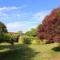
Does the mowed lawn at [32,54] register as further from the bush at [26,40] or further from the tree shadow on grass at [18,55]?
the bush at [26,40]

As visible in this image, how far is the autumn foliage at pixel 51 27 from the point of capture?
20.5 meters

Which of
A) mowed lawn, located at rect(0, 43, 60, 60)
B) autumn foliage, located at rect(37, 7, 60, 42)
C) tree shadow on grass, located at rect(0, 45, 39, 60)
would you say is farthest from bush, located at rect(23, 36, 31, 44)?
tree shadow on grass, located at rect(0, 45, 39, 60)

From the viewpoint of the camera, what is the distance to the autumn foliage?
806 inches

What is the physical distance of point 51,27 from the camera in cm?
2086

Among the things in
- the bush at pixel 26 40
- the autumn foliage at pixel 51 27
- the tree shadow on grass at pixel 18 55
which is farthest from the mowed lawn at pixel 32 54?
the bush at pixel 26 40

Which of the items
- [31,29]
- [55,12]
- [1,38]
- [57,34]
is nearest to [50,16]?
[55,12]

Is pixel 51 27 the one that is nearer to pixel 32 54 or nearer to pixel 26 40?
pixel 32 54

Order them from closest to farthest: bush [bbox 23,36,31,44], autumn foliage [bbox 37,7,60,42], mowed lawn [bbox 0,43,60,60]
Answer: mowed lawn [bbox 0,43,60,60]
autumn foliage [bbox 37,7,60,42]
bush [bbox 23,36,31,44]

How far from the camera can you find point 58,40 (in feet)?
66.4

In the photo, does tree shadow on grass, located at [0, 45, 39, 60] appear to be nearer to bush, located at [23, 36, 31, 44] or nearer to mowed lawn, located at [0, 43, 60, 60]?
mowed lawn, located at [0, 43, 60, 60]

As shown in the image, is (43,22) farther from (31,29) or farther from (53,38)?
(31,29)

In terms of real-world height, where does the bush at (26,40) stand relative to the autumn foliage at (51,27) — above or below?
below

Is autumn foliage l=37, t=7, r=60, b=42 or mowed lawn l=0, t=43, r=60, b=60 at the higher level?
autumn foliage l=37, t=7, r=60, b=42

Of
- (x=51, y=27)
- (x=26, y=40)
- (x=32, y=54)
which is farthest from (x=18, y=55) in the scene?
(x=26, y=40)
